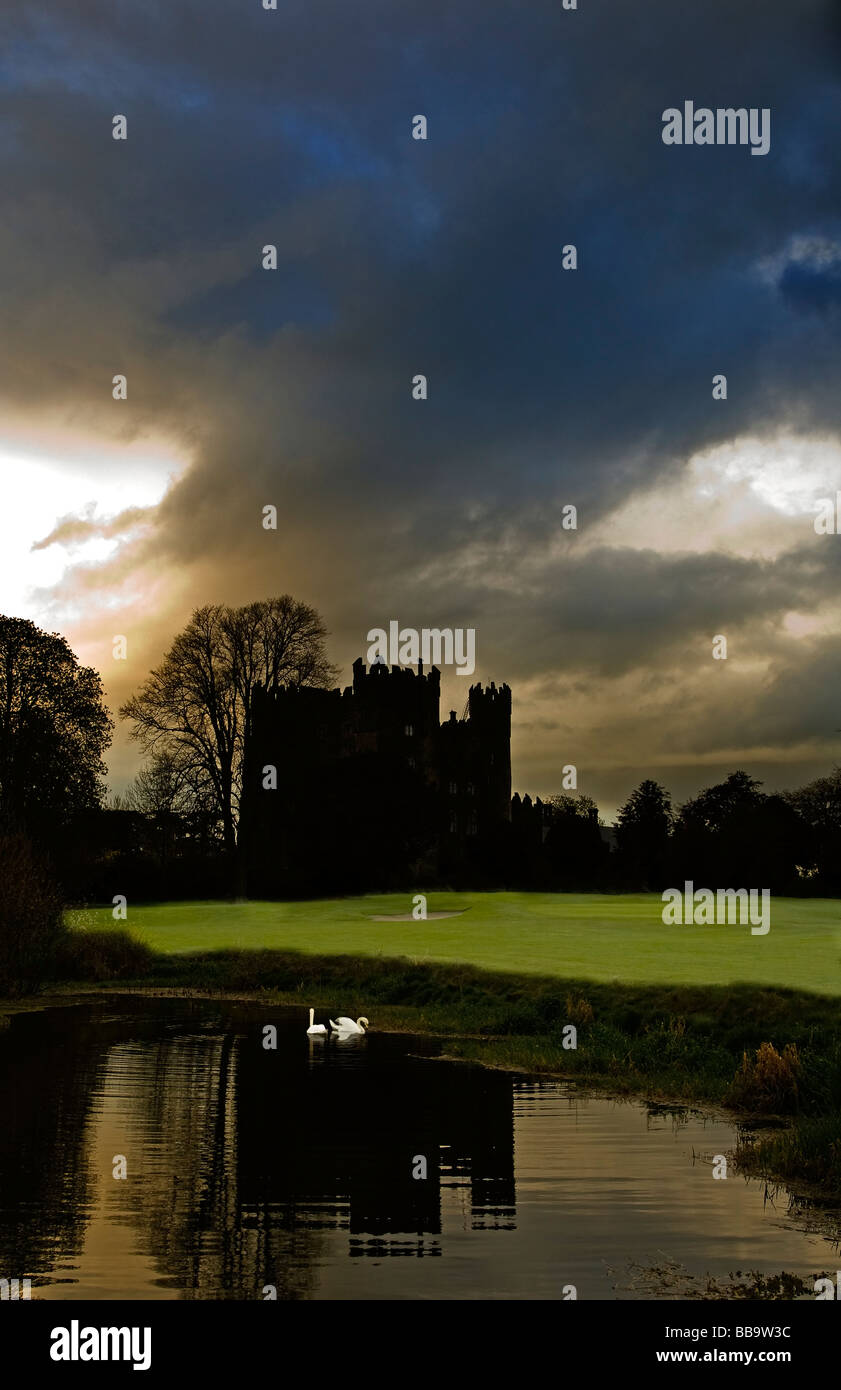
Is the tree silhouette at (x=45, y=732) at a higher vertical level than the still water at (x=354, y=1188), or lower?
higher

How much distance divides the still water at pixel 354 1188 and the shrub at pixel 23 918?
12.6 m

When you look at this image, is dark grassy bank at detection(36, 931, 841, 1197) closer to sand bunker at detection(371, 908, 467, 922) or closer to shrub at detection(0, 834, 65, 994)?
shrub at detection(0, 834, 65, 994)

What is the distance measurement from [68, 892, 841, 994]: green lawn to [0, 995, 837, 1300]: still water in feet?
41.8

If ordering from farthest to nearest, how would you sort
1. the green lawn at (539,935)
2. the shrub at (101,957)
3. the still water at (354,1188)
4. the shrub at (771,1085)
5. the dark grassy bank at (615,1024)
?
the shrub at (101,957) → the green lawn at (539,935) → the shrub at (771,1085) → the dark grassy bank at (615,1024) → the still water at (354,1188)

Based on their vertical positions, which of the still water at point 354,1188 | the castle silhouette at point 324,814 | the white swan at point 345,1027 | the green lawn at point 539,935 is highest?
the castle silhouette at point 324,814

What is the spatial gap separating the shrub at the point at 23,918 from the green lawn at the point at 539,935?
35.0 ft

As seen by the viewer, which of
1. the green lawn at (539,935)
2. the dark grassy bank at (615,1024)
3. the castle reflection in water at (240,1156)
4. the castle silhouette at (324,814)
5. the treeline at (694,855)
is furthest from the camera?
the treeline at (694,855)

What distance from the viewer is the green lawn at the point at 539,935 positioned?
37344 mm

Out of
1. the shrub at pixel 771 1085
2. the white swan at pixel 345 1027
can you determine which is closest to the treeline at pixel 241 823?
the white swan at pixel 345 1027

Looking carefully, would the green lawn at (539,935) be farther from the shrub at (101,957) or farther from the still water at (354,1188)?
the still water at (354,1188)

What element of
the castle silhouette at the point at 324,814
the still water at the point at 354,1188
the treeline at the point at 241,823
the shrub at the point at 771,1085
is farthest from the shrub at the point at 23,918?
the castle silhouette at the point at 324,814

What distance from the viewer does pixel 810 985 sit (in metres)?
30.9

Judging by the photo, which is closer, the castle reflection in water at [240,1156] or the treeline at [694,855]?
the castle reflection in water at [240,1156]

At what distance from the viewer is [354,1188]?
14219 millimetres
